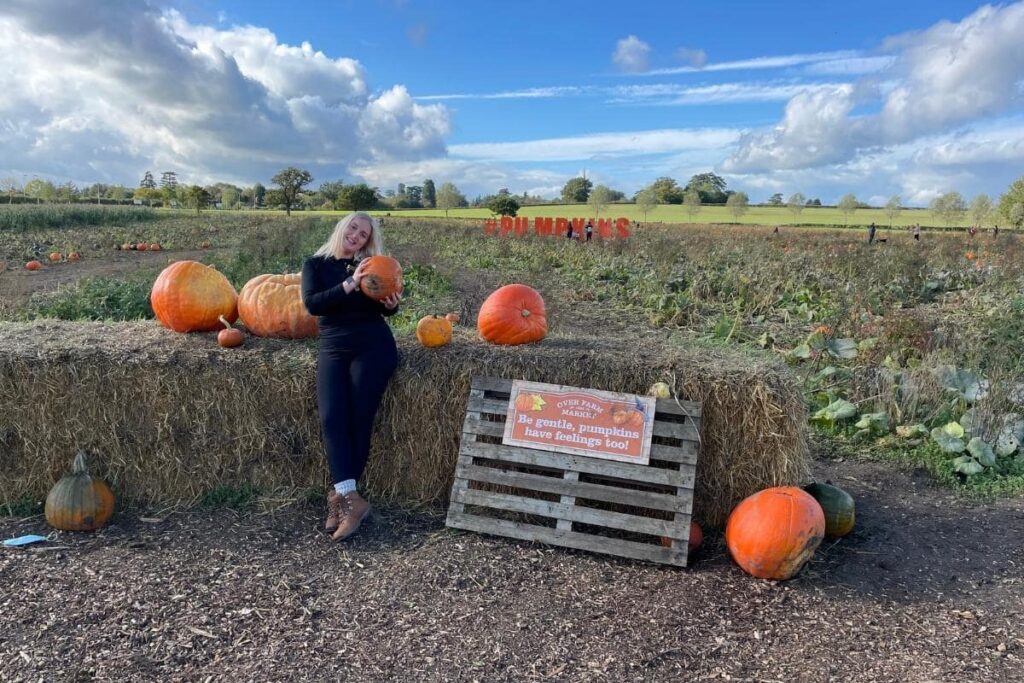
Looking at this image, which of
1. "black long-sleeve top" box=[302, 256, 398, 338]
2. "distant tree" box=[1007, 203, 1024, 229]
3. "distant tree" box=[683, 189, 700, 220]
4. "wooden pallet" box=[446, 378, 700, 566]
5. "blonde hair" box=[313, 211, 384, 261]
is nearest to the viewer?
"wooden pallet" box=[446, 378, 700, 566]

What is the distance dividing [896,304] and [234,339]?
1072 centimetres

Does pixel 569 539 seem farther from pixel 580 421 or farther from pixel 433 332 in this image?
pixel 433 332

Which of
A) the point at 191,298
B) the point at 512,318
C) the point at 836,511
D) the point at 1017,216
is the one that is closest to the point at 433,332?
the point at 512,318

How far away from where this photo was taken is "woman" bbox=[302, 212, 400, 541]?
4.27 meters

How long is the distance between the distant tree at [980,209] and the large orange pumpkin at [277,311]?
195 ft

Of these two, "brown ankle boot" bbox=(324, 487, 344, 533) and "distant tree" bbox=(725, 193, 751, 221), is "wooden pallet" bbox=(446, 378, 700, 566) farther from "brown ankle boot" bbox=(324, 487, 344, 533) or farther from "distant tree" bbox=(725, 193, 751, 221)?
"distant tree" bbox=(725, 193, 751, 221)

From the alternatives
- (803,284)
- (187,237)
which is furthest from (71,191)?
(803,284)

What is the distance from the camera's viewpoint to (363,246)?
180 inches

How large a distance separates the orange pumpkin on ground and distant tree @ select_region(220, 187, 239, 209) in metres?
83.9

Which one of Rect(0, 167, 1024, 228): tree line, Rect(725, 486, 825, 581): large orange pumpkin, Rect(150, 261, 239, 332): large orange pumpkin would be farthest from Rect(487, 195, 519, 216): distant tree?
Rect(725, 486, 825, 581): large orange pumpkin

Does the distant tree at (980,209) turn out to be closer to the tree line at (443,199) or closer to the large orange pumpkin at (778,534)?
the tree line at (443,199)

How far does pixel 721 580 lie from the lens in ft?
12.4

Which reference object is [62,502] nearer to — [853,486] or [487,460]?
[487,460]

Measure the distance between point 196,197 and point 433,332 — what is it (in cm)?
7105
